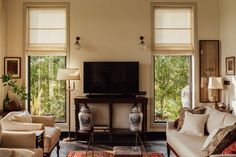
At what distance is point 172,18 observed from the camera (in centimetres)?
730

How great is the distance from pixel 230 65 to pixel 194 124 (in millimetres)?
2101

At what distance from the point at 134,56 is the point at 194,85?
4.86ft

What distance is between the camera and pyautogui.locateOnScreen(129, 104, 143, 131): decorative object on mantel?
674 cm

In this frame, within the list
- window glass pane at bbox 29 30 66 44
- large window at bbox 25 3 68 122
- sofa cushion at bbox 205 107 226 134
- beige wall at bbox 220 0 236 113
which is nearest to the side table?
sofa cushion at bbox 205 107 226 134

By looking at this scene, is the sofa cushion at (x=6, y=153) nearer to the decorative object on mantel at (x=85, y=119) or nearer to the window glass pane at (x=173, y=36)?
the decorative object on mantel at (x=85, y=119)

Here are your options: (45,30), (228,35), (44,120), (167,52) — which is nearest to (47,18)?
(45,30)

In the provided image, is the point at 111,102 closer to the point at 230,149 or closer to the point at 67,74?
the point at 67,74

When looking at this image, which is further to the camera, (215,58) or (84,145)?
(215,58)

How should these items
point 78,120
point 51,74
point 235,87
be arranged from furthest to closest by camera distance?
point 51,74 → point 78,120 → point 235,87

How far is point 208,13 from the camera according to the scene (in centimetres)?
727

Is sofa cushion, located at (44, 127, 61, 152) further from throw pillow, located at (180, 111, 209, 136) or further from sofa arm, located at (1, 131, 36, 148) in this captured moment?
throw pillow, located at (180, 111, 209, 136)

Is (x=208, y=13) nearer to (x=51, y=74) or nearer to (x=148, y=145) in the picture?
(x=148, y=145)

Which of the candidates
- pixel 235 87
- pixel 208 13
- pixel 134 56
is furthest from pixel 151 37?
pixel 235 87

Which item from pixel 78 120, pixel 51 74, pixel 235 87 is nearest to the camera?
pixel 235 87
